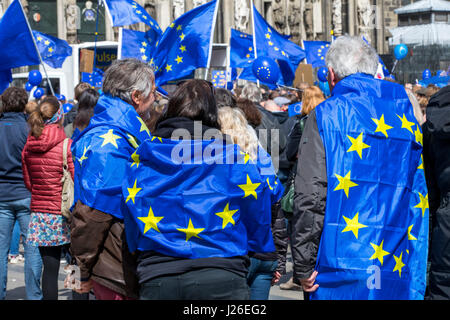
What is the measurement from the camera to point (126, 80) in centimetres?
407

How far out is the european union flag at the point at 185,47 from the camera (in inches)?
352

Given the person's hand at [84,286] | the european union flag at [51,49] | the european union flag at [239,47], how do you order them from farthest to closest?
the european union flag at [239,47] < the european union flag at [51,49] < the person's hand at [84,286]

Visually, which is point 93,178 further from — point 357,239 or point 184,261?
point 357,239

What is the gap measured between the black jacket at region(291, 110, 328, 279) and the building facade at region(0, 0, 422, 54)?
2057cm

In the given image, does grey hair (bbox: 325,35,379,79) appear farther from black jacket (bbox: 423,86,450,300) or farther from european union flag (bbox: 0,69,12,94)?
european union flag (bbox: 0,69,12,94)

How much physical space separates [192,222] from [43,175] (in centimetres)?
307

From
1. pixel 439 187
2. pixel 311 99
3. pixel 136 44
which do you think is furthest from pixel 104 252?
pixel 136 44

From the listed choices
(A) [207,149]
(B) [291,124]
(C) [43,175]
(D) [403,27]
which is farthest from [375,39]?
(A) [207,149]

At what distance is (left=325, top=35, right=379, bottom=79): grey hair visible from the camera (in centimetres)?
387

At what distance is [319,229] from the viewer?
3.60 meters

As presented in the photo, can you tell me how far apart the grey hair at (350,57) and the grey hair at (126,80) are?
102 centimetres

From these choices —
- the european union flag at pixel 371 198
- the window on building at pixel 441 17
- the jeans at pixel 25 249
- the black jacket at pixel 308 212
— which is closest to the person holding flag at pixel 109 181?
the black jacket at pixel 308 212

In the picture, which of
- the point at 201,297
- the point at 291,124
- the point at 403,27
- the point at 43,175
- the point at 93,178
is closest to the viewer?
the point at 201,297

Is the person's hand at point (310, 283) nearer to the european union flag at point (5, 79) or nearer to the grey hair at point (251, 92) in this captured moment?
the grey hair at point (251, 92)
